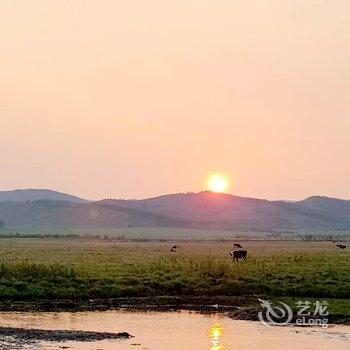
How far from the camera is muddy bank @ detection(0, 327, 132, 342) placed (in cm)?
2353

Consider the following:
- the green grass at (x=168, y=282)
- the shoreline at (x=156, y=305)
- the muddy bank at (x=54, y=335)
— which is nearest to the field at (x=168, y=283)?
the green grass at (x=168, y=282)

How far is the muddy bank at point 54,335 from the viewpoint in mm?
23531

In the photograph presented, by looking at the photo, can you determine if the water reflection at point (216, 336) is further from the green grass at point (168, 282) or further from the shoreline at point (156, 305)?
the green grass at point (168, 282)

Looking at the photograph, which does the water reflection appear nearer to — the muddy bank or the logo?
the logo

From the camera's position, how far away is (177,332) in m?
25.3

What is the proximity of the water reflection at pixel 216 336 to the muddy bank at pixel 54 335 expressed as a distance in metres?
2.55

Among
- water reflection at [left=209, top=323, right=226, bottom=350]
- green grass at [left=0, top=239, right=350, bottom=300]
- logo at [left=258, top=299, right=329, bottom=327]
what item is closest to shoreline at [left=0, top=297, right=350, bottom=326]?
logo at [left=258, top=299, right=329, bottom=327]

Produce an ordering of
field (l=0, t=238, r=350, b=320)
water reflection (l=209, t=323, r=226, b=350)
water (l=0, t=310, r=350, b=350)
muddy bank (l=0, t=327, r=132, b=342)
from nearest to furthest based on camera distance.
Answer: water reflection (l=209, t=323, r=226, b=350)
water (l=0, t=310, r=350, b=350)
muddy bank (l=0, t=327, r=132, b=342)
field (l=0, t=238, r=350, b=320)

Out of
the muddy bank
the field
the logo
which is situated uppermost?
the field

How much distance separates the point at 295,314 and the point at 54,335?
8.95 meters

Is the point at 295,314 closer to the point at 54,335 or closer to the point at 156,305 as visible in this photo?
the point at 156,305

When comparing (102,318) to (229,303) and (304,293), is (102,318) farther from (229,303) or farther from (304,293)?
(304,293)

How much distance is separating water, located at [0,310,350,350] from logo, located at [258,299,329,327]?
0.95m

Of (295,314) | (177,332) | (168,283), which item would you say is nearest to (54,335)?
(177,332)
